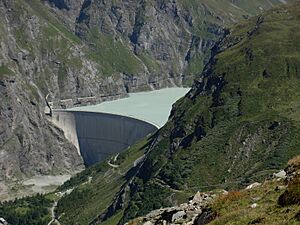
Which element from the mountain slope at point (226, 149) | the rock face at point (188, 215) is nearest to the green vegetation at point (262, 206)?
the rock face at point (188, 215)

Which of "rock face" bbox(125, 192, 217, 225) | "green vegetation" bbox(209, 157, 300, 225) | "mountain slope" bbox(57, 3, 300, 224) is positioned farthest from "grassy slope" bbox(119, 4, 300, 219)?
"green vegetation" bbox(209, 157, 300, 225)

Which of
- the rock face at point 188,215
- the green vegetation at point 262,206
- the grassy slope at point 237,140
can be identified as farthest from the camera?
the grassy slope at point 237,140

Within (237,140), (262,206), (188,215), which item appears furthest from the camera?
(237,140)

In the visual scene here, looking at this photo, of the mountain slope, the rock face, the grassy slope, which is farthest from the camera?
the mountain slope

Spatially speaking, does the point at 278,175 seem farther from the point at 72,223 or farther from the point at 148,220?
the point at 72,223

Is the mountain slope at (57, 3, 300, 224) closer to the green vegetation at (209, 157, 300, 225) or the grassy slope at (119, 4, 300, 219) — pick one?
the grassy slope at (119, 4, 300, 219)

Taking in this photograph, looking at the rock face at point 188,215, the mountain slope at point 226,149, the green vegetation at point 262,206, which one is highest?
the green vegetation at point 262,206

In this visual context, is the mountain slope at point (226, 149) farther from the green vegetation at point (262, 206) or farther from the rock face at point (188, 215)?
the green vegetation at point (262, 206)

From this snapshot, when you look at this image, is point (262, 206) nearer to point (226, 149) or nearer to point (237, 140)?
point (226, 149)

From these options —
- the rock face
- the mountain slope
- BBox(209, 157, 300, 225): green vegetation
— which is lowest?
the mountain slope

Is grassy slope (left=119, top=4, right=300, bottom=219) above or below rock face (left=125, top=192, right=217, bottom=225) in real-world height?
below

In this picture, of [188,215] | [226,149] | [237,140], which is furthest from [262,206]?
[237,140]

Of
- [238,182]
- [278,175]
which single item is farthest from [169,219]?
[238,182]
